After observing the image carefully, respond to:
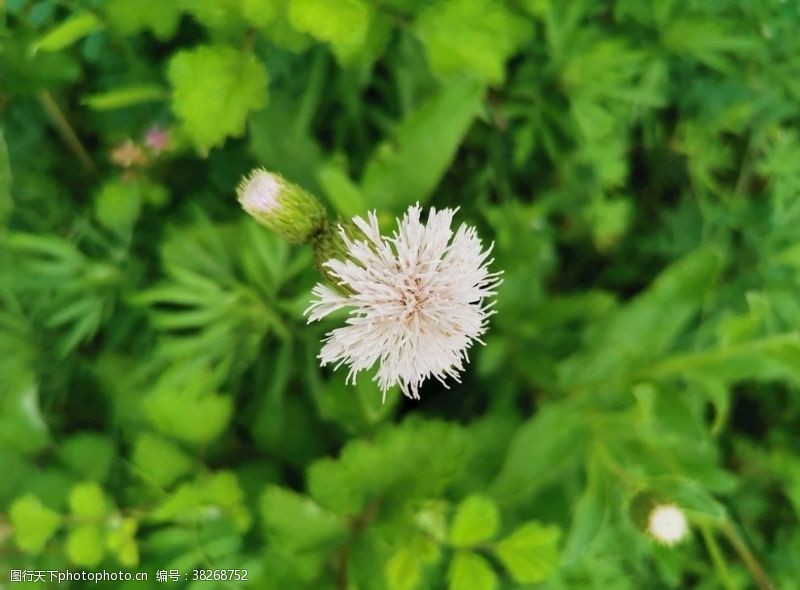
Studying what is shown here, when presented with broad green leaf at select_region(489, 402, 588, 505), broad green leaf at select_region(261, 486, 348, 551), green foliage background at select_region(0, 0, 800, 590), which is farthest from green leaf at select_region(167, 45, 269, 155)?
broad green leaf at select_region(489, 402, 588, 505)

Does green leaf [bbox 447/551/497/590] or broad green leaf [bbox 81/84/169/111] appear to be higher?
broad green leaf [bbox 81/84/169/111]

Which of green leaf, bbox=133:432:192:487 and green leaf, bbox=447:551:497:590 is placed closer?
green leaf, bbox=447:551:497:590

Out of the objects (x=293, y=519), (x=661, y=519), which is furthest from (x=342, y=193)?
(x=661, y=519)

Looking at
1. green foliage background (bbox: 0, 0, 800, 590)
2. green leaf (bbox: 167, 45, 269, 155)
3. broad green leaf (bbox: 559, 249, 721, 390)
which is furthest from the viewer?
broad green leaf (bbox: 559, 249, 721, 390)

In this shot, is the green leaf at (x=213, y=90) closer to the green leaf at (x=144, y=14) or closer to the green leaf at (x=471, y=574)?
the green leaf at (x=144, y=14)

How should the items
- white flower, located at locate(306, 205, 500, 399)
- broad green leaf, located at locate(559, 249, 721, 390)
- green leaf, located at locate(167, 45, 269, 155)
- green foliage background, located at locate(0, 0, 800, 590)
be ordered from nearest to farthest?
white flower, located at locate(306, 205, 500, 399), green leaf, located at locate(167, 45, 269, 155), green foliage background, located at locate(0, 0, 800, 590), broad green leaf, located at locate(559, 249, 721, 390)

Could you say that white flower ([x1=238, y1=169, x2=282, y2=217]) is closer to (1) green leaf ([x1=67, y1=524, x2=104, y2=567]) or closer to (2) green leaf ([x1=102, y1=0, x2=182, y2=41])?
(2) green leaf ([x1=102, y1=0, x2=182, y2=41])

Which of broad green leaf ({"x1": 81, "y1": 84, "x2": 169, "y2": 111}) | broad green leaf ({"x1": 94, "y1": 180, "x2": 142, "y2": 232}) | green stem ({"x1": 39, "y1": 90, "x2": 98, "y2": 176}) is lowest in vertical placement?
broad green leaf ({"x1": 94, "y1": 180, "x2": 142, "y2": 232})
